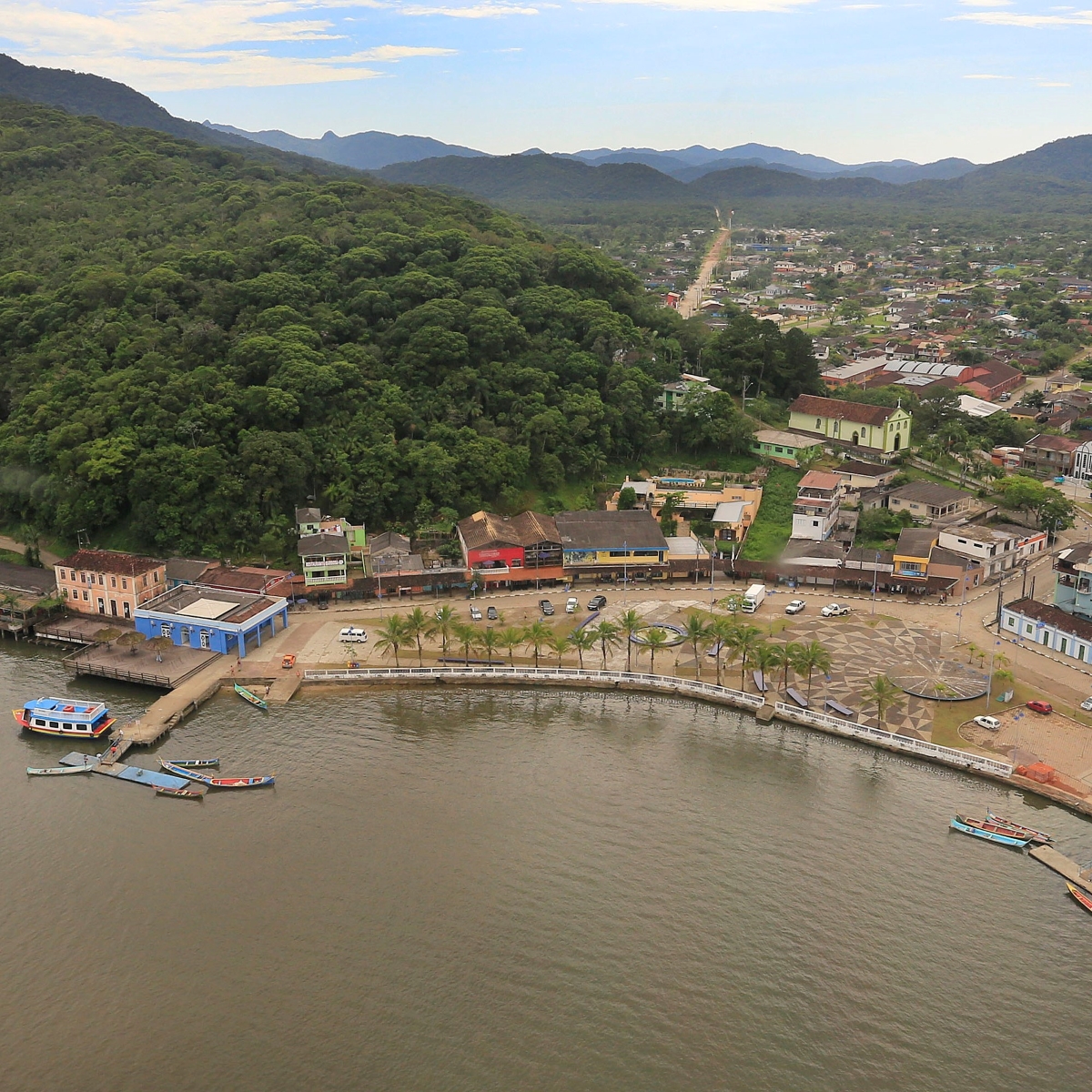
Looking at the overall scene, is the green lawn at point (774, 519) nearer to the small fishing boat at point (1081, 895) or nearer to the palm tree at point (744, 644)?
the palm tree at point (744, 644)

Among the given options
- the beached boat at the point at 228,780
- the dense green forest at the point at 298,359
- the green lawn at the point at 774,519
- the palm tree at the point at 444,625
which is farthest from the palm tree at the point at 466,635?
the green lawn at the point at 774,519

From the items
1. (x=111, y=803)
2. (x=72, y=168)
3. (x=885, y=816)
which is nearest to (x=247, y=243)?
(x=72, y=168)

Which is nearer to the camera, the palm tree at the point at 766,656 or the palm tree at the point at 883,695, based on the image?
the palm tree at the point at 883,695

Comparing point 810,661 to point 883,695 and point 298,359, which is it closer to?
point 883,695

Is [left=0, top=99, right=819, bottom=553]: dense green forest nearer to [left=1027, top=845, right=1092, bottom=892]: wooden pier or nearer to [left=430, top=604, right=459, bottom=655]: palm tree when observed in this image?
[left=430, top=604, right=459, bottom=655]: palm tree

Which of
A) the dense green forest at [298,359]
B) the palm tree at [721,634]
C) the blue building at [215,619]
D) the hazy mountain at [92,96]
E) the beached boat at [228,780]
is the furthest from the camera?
the hazy mountain at [92,96]

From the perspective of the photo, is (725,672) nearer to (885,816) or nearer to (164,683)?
(885,816)
